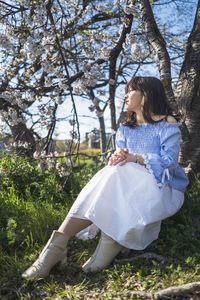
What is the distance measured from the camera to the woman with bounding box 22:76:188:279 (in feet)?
8.55

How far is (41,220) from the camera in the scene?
10.8ft

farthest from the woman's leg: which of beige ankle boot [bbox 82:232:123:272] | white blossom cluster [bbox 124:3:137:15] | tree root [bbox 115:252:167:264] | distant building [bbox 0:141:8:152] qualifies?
distant building [bbox 0:141:8:152]

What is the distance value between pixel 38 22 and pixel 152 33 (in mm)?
1041

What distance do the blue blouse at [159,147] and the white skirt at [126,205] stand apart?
7cm

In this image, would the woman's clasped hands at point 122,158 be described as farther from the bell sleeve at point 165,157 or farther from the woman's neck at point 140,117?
the woman's neck at point 140,117

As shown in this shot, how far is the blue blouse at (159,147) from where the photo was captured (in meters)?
2.77

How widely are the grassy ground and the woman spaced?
0.10 meters

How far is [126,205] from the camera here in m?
2.62

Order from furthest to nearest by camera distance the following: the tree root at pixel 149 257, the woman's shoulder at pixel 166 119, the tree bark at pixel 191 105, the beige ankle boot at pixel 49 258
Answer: the tree bark at pixel 191 105, the woman's shoulder at pixel 166 119, the tree root at pixel 149 257, the beige ankle boot at pixel 49 258

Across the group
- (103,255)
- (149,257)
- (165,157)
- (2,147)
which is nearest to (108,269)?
(103,255)

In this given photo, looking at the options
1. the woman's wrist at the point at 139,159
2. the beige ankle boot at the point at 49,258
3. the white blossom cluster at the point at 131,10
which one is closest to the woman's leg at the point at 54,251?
the beige ankle boot at the point at 49,258

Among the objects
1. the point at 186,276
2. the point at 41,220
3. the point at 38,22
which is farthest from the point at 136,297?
the point at 38,22

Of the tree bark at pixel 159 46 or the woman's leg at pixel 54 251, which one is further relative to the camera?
the tree bark at pixel 159 46

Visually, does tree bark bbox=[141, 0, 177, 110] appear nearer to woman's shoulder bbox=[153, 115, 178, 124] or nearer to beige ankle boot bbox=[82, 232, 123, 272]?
woman's shoulder bbox=[153, 115, 178, 124]
